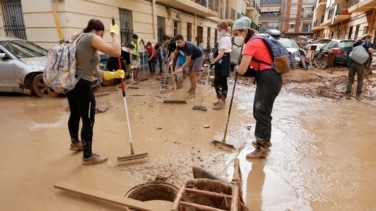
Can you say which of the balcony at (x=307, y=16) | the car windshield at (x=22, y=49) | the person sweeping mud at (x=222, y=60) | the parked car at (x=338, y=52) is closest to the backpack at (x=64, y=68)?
the person sweeping mud at (x=222, y=60)

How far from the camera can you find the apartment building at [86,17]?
23.1 ft

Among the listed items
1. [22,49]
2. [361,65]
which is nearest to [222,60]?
[361,65]

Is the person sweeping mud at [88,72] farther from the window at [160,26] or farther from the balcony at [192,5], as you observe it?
the window at [160,26]

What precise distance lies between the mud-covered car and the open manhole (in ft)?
16.5

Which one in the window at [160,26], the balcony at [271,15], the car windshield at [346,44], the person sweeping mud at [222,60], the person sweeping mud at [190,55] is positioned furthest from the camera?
the balcony at [271,15]

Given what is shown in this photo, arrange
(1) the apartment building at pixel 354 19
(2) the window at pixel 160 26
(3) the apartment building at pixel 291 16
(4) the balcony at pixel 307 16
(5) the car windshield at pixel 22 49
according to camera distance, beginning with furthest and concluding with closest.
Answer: (4) the balcony at pixel 307 16 → (3) the apartment building at pixel 291 16 → (1) the apartment building at pixel 354 19 → (2) the window at pixel 160 26 → (5) the car windshield at pixel 22 49

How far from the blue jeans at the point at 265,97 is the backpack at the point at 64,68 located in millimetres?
2124

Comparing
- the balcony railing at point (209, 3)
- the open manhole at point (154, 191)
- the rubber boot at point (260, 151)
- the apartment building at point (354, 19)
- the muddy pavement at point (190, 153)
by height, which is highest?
the balcony railing at point (209, 3)

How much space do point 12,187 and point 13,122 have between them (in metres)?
2.55

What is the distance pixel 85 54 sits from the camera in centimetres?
263

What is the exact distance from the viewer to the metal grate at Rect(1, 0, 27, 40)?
Answer: 7.39 m

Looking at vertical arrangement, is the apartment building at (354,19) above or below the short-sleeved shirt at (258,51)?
above

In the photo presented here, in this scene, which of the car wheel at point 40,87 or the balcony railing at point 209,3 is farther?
the balcony railing at point 209,3

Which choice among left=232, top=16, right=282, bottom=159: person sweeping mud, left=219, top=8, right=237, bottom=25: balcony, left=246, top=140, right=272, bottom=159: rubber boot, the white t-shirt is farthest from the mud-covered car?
left=219, top=8, right=237, bottom=25: balcony
